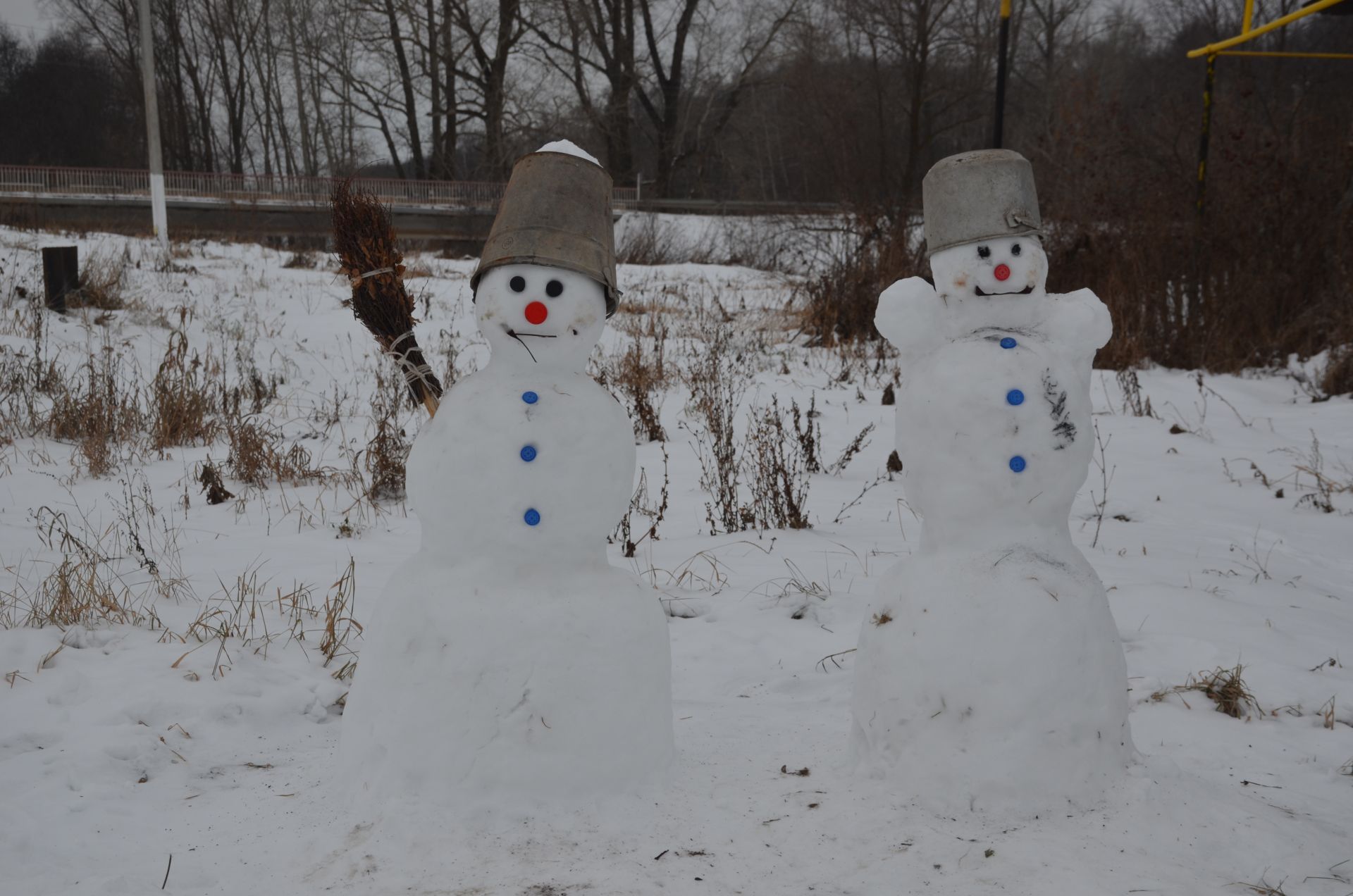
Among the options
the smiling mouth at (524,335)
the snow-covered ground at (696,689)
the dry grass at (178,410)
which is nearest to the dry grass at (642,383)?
the snow-covered ground at (696,689)

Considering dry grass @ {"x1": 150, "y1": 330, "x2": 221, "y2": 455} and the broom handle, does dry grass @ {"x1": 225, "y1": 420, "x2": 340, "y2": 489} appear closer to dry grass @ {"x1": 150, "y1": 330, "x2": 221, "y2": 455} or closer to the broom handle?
dry grass @ {"x1": 150, "y1": 330, "x2": 221, "y2": 455}

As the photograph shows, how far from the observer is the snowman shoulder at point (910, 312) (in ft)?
7.91

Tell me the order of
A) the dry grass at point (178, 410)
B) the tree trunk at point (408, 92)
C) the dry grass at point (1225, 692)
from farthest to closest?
1. the tree trunk at point (408, 92)
2. the dry grass at point (178, 410)
3. the dry grass at point (1225, 692)

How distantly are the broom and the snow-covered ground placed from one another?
0.63 metres

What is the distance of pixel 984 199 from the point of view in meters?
2.34

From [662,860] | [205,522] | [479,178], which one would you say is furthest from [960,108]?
[662,860]

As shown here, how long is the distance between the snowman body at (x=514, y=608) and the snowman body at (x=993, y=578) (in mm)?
620

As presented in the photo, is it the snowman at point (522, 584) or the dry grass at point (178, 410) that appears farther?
the dry grass at point (178, 410)

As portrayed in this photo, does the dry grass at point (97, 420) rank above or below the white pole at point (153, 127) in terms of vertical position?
below

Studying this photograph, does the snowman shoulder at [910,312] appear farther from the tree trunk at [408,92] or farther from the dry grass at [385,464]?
the tree trunk at [408,92]

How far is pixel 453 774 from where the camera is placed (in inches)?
84.9

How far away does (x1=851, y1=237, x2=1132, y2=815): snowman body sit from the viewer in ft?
7.11

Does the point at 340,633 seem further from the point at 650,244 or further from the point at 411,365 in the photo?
the point at 650,244

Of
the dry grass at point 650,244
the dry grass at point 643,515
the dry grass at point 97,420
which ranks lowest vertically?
the dry grass at point 643,515
